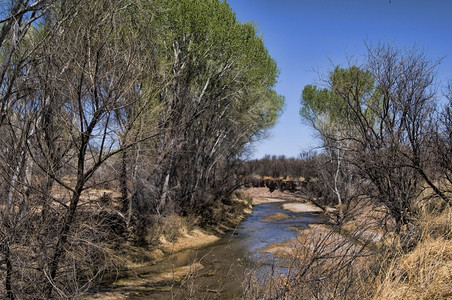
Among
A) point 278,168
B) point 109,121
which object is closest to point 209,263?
point 109,121

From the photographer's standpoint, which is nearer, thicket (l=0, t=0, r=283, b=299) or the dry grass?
the dry grass

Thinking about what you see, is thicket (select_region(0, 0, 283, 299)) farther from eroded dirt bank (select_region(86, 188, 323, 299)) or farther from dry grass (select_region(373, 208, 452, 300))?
dry grass (select_region(373, 208, 452, 300))

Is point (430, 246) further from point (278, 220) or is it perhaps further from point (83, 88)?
point (278, 220)

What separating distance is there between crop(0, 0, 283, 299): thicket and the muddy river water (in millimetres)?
1566

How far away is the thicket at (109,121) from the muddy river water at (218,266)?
1566 mm

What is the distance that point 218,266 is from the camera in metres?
12.0

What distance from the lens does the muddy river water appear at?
789 cm

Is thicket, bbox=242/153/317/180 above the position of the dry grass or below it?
above

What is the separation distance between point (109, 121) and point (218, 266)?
762 centimetres

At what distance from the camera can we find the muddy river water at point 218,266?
7.89m

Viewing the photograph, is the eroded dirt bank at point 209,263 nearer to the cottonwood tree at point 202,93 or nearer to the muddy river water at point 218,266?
the muddy river water at point 218,266

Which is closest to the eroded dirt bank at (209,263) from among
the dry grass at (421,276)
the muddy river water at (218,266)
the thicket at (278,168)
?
the muddy river water at (218,266)

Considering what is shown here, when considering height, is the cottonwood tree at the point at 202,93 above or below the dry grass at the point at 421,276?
above

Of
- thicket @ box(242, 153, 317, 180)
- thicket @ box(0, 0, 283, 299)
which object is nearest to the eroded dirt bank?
thicket @ box(0, 0, 283, 299)
